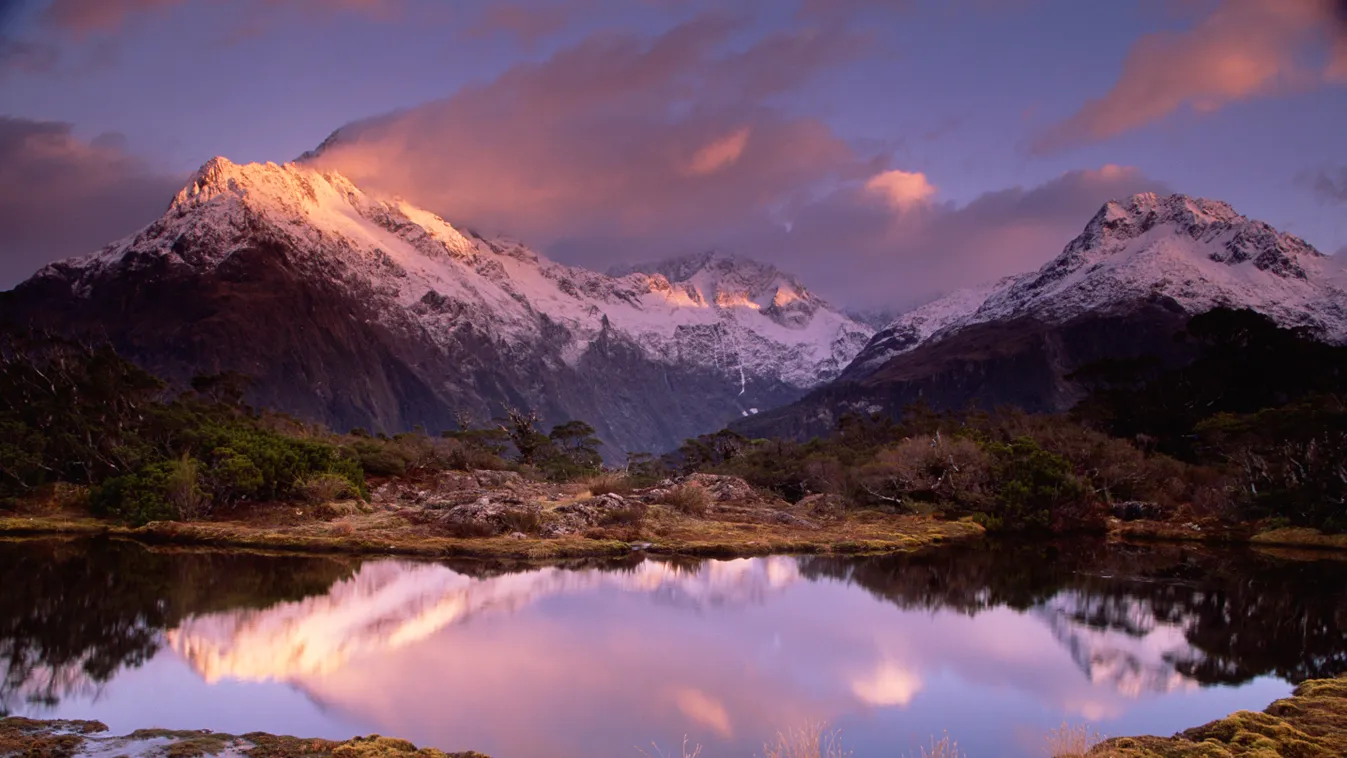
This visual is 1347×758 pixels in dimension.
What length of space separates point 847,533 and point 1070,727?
107 feet

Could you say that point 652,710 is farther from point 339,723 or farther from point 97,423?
point 97,423

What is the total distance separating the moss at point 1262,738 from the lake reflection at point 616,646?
59.8 inches

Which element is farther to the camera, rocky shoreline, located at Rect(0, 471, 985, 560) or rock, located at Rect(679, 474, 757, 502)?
rock, located at Rect(679, 474, 757, 502)

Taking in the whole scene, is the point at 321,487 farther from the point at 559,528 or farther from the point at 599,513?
the point at 599,513

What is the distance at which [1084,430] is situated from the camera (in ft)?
227

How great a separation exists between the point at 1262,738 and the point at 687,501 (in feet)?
132

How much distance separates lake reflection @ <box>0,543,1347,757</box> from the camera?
17.2 metres

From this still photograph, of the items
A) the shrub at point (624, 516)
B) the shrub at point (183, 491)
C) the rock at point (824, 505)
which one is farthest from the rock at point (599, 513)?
the shrub at point (183, 491)

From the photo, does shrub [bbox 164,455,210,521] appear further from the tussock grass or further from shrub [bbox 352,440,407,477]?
the tussock grass

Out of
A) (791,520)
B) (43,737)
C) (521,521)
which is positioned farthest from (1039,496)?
(43,737)

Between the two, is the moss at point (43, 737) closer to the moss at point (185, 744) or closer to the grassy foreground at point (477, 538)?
the moss at point (185, 744)

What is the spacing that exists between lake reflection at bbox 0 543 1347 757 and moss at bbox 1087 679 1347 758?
1518 millimetres

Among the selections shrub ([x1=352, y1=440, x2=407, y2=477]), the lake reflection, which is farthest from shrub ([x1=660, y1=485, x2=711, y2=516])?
shrub ([x1=352, y1=440, x2=407, y2=477])

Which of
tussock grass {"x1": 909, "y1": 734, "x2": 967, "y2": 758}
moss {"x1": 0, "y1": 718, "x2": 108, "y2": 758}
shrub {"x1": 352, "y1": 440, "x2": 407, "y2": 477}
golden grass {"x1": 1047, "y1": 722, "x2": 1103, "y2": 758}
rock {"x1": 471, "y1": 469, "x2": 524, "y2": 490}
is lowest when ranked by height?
tussock grass {"x1": 909, "y1": 734, "x2": 967, "y2": 758}
